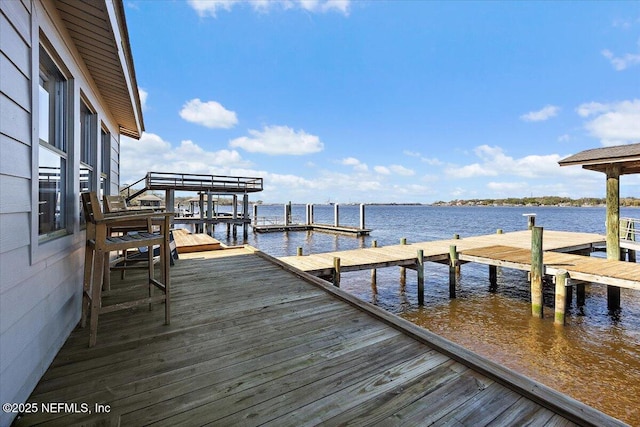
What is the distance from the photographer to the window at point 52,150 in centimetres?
186

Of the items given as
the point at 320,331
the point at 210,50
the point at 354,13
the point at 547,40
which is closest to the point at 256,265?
the point at 320,331

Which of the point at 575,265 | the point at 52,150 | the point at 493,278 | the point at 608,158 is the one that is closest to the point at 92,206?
the point at 52,150

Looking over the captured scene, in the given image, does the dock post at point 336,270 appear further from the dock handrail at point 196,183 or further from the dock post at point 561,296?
the dock handrail at point 196,183

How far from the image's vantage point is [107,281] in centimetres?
294

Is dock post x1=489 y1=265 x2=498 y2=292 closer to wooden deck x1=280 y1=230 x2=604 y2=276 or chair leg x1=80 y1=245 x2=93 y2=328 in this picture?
wooden deck x1=280 y1=230 x2=604 y2=276

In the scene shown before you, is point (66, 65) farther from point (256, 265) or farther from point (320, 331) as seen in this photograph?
point (256, 265)

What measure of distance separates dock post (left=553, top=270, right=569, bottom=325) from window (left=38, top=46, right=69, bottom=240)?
27.9 feet

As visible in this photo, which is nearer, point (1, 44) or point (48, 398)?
point (1, 44)

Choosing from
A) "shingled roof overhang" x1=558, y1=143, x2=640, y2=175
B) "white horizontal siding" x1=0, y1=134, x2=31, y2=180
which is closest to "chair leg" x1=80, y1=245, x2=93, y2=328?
"white horizontal siding" x1=0, y1=134, x2=31, y2=180

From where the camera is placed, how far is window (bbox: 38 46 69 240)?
6.09 feet

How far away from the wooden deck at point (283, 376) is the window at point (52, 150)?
0.91 m

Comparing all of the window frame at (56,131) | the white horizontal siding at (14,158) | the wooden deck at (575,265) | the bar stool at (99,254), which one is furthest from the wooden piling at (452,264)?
the white horizontal siding at (14,158)

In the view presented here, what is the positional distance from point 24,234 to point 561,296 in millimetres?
8726

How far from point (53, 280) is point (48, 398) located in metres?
0.79
